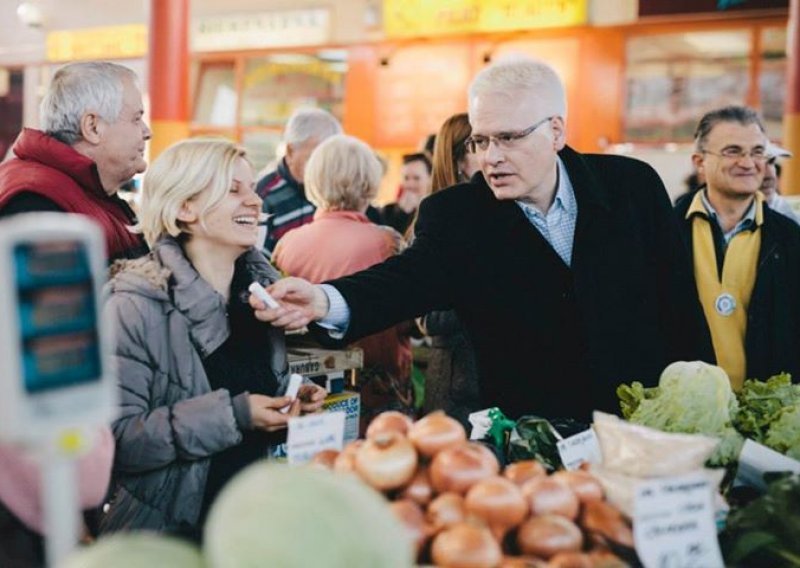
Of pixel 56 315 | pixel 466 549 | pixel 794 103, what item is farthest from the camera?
pixel 794 103

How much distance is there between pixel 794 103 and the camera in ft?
→ 22.2

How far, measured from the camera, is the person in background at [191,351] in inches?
86.0

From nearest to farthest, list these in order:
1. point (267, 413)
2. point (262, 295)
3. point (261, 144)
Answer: point (267, 413), point (262, 295), point (261, 144)

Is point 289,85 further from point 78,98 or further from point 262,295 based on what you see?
point 262,295

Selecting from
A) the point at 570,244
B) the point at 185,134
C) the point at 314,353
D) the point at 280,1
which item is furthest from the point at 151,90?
the point at 570,244

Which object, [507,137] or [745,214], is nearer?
[507,137]

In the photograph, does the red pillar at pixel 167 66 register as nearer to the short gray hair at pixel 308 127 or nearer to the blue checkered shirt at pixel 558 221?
the short gray hair at pixel 308 127

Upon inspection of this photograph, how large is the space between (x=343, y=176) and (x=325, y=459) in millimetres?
2308

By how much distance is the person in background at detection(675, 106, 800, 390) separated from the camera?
11.2 ft

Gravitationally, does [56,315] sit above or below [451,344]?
above

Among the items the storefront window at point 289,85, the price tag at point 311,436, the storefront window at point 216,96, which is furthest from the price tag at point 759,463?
the storefront window at point 216,96

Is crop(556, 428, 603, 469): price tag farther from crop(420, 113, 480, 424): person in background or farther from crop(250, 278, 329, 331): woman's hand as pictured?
crop(420, 113, 480, 424): person in background

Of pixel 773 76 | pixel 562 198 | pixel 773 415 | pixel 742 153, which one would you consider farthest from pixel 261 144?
pixel 773 415

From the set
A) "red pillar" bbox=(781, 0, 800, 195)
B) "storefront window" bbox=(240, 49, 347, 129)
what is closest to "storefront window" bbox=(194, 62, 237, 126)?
"storefront window" bbox=(240, 49, 347, 129)
